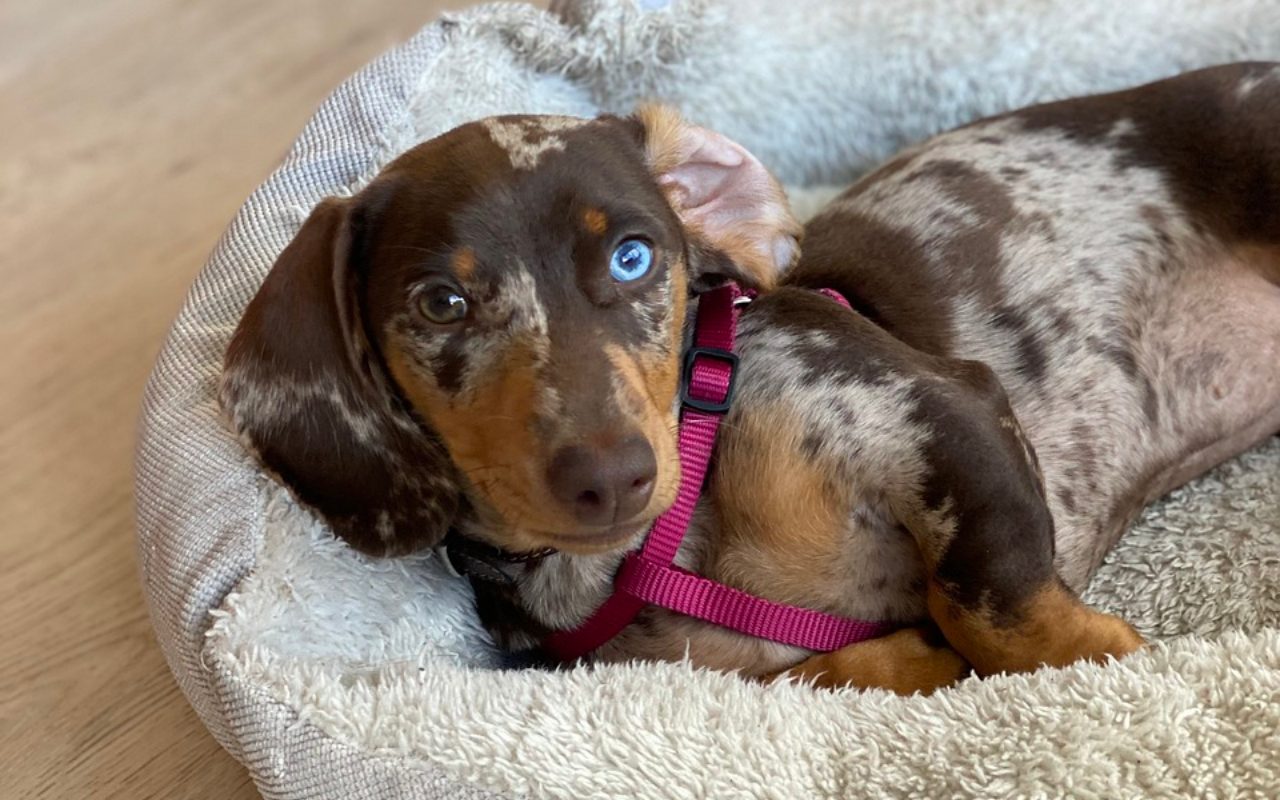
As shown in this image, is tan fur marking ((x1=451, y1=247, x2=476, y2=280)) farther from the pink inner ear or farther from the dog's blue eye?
the pink inner ear

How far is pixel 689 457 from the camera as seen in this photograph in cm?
196

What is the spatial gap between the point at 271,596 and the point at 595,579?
509 millimetres

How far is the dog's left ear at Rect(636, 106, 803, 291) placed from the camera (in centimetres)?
210

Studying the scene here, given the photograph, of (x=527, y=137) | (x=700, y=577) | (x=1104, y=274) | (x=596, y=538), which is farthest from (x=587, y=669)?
(x=1104, y=274)

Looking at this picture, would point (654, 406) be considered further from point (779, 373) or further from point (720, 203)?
point (720, 203)

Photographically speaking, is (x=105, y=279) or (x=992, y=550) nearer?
(x=992, y=550)

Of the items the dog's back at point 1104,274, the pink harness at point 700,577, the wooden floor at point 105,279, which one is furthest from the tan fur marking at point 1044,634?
the wooden floor at point 105,279

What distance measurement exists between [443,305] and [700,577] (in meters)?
0.60

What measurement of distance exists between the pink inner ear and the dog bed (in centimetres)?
71

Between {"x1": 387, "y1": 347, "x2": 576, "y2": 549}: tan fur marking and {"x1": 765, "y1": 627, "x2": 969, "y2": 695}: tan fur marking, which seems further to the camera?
{"x1": 765, "y1": 627, "x2": 969, "y2": 695}: tan fur marking

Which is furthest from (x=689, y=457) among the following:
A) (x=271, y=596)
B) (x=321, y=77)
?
(x=321, y=77)

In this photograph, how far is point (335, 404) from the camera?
1863mm

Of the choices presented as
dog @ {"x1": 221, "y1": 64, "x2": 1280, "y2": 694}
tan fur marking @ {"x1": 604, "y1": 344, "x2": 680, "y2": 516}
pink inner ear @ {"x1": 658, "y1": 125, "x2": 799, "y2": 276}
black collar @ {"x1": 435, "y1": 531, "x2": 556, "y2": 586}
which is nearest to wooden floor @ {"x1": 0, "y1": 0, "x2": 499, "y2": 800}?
black collar @ {"x1": 435, "y1": 531, "x2": 556, "y2": 586}

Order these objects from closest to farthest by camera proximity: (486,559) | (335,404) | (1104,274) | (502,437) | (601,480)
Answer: (601,480) < (502,437) < (335,404) < (486,559) < (1104,274)
